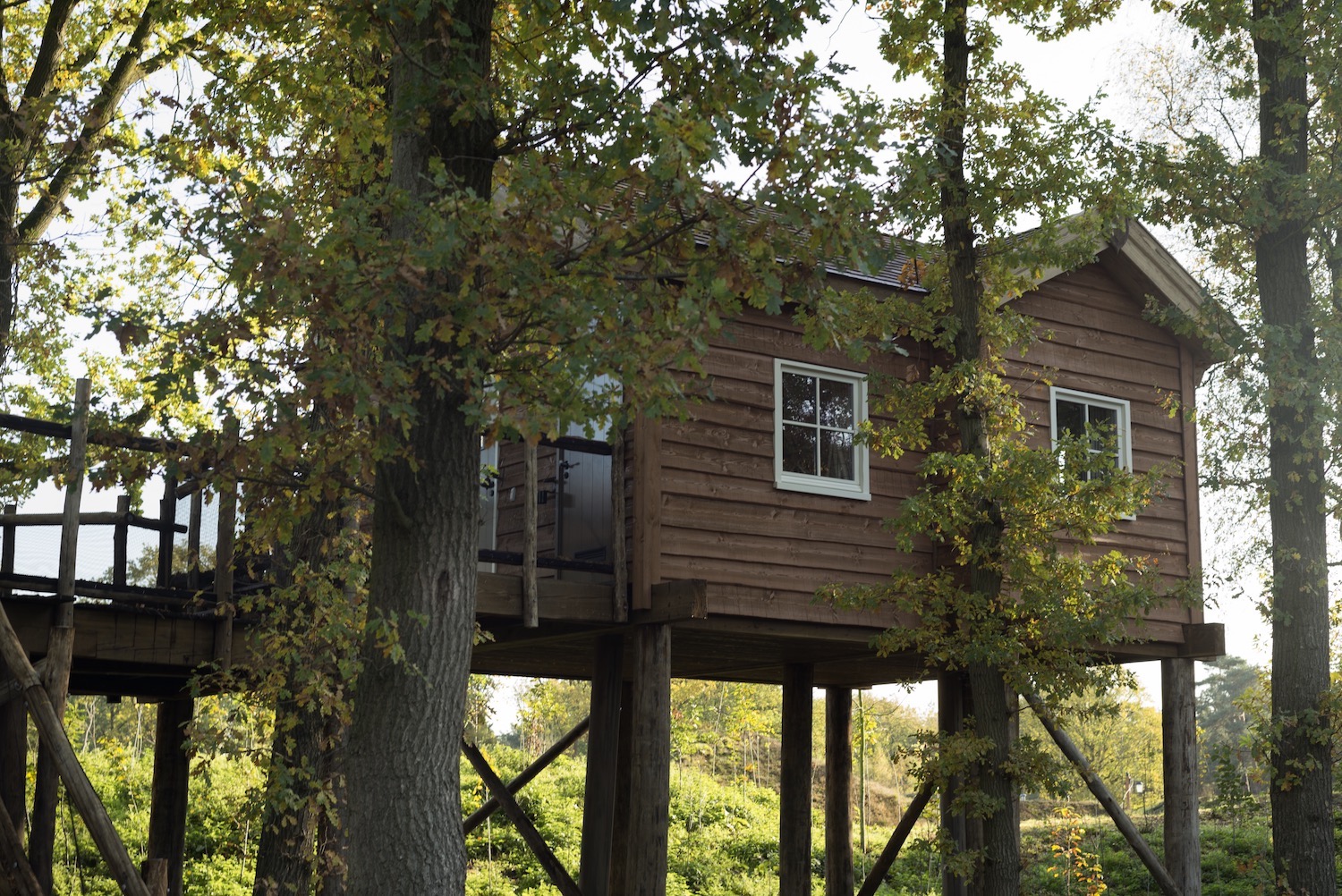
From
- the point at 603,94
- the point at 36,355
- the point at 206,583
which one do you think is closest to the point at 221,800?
→ the point at 36,355

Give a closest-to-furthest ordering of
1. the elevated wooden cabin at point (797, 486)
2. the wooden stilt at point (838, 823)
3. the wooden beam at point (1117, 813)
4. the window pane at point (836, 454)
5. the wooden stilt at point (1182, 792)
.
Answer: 1. the elevated wooden cabin at point (797, 486)
2. the window pane at point (836, 454)
3. the wooden beam at point (1117, 813)
4. the wooden stilt at point (1182, 792)
5. the wooden stilt at point (838, 823)

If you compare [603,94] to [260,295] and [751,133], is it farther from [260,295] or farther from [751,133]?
[260,295]

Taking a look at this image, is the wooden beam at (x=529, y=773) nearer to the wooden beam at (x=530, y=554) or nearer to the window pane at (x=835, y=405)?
the wooden beam at (x=530, y=554)

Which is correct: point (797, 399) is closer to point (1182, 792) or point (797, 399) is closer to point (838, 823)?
point (1182, 792)

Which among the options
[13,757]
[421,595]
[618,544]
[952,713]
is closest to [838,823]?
[952,713]

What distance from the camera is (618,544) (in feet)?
37.1

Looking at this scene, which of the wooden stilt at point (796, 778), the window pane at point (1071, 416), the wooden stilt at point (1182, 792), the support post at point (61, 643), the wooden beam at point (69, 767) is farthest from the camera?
the wooden stilt at point (796, 778)

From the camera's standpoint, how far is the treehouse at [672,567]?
31.2 feet

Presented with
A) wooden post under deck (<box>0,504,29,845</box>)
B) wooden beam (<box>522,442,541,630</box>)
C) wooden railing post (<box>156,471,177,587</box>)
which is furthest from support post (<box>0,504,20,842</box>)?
wooden beam (<box>522,442,541,630</box>)

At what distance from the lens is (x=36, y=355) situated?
60.3 feet

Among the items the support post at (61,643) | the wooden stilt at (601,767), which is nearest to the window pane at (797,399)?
the wooden stilt at (601,767)

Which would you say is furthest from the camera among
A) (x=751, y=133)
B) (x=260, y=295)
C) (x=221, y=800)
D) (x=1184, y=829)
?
(x=221, y=800)

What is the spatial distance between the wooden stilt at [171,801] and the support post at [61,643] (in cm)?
264

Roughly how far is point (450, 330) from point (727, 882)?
16584 millimetres
